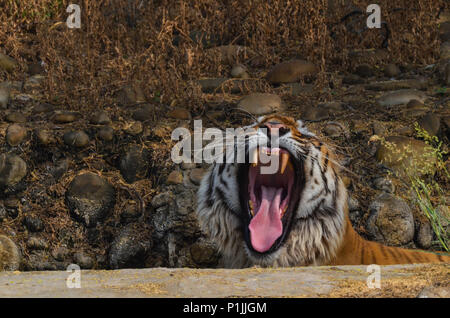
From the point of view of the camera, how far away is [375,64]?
783 cm

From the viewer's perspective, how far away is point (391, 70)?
7.58 meters

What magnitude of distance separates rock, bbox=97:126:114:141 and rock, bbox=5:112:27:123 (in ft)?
3.04

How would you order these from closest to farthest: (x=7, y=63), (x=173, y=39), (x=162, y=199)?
(x=162, y=199), (x=7, y=63), (x=173, y=39)

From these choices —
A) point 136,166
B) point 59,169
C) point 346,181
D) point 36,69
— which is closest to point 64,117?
point 59,169

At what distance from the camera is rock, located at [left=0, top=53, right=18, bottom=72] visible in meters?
7.88

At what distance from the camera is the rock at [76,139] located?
664 cm

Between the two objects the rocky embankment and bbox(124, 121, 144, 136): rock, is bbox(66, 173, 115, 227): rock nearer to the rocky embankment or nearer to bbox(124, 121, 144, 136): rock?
the rocky embankment

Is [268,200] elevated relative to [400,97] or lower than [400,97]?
lower

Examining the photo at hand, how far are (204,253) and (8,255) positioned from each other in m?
1.75

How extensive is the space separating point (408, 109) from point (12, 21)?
196 inches

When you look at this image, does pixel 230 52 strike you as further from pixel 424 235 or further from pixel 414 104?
pixel 424 235

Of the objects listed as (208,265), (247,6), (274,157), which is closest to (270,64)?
(247,6)

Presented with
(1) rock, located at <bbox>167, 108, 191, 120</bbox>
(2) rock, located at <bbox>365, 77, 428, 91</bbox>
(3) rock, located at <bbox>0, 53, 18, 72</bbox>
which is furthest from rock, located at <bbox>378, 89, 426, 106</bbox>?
(3) rock, located at <bbox>0, 53, 18, 72</bbox>

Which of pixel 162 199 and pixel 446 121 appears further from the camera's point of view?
pixel 446 121
